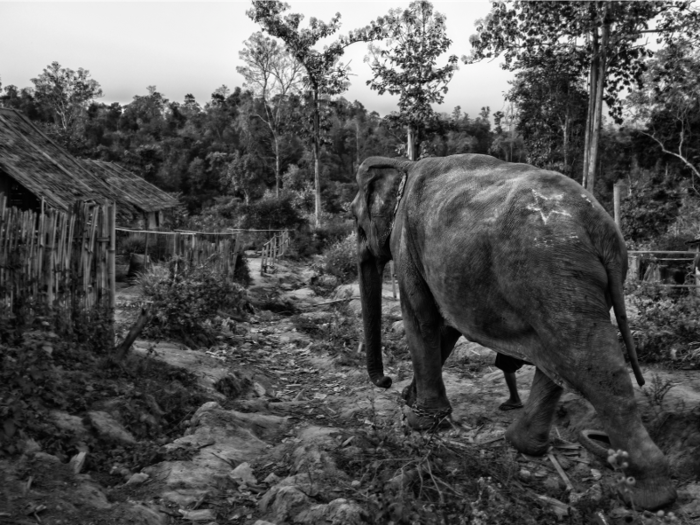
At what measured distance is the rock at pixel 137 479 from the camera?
337 centimetres

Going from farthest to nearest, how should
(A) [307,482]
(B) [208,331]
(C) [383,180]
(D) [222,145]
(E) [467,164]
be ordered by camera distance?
1. (D) [222,145]
2. (B) [208,331]
3. (C) [383,180]
4. (E) [467,164]
5. (A) [307,482]

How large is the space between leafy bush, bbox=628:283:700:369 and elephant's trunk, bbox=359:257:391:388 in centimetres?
332

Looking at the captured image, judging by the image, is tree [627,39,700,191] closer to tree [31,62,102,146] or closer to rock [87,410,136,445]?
rock [87,410,136,445]

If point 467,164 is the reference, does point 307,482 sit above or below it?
below

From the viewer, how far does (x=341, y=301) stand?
12102 mm

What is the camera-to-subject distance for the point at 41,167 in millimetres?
11438

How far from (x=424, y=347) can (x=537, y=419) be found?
2.84 feet

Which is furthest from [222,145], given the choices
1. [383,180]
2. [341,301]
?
[383,180]

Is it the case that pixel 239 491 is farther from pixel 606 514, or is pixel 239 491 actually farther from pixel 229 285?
pixel 229 285

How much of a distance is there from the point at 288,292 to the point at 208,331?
6.63 metres

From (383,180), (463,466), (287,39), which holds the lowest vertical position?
(463,466)

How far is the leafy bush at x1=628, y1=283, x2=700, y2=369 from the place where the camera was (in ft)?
19.3

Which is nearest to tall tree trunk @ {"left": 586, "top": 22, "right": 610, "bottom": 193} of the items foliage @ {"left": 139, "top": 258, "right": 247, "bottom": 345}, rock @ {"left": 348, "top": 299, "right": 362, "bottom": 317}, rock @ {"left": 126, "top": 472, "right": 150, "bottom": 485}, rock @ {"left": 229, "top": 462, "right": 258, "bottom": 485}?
rock @ {"left": 348, "top": 299, "right": 362, "bottom": 317}

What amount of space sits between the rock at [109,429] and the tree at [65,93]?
48.7 meters
